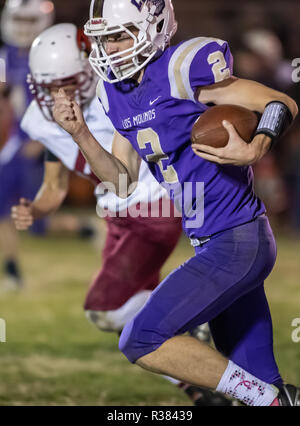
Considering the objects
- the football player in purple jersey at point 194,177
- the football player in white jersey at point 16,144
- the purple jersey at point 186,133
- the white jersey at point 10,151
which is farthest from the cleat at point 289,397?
the white jersey at point 10,151

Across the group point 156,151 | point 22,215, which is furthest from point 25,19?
point 156,151

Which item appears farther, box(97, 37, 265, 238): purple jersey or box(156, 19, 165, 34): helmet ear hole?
box(156, 19, 165, 34): helmet ear hole

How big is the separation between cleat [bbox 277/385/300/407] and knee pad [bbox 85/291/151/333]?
102cm

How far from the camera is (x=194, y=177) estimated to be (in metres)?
2.50

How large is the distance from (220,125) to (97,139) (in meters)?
1.05

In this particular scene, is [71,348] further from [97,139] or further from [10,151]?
[10,151]

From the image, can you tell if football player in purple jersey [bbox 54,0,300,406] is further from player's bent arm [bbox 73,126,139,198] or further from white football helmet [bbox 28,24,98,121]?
white football helmet [bbox 28,24,98,121]

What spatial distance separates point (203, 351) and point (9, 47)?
410cm

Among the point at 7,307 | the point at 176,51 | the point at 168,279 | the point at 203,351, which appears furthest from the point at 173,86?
the point at 7,307

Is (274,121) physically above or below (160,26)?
below

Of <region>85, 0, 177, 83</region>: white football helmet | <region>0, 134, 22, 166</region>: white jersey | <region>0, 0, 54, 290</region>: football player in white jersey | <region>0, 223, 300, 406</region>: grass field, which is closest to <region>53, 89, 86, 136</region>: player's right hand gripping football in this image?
<region>85, 0, 177, 83</region>: white football helmet

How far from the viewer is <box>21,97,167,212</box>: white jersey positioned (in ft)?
10.6

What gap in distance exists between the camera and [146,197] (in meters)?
3.26
